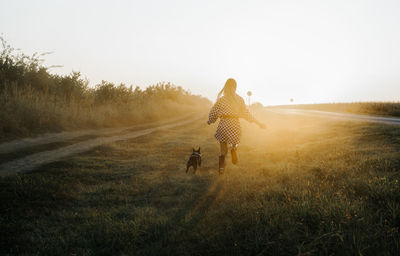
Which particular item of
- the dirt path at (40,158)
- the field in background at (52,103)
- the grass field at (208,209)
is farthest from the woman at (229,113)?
the field in background at (52,103)

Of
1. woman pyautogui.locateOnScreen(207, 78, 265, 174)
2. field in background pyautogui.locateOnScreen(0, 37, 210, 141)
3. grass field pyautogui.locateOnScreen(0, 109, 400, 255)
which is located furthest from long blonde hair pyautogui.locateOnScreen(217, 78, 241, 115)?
field in background pyautogui.locateOnScreen(0, 37, 210, 141)

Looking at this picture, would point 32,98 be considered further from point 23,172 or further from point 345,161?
point 345,161

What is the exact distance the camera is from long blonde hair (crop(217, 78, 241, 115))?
5.97 metres

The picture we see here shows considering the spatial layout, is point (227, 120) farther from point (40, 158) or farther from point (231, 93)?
point (40, 158)

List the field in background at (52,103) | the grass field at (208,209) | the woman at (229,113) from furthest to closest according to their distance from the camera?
the field in background at (52,103), the woman at (229,113), the grass field at (208,209)

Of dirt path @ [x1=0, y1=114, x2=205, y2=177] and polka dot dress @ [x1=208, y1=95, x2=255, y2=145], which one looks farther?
polka dot dress @ [x1=208, y1=95, x2=255, y2=145]

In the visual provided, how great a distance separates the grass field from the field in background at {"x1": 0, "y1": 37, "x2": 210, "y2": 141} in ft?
19.1

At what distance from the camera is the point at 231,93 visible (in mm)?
6039

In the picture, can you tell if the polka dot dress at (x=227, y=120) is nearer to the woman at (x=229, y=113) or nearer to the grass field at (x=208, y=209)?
the woman at (x=229, y=113)

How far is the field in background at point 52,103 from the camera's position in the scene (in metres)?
10.4

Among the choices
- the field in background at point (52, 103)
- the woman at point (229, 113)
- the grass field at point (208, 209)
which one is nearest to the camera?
the grass field at point (208, 209)

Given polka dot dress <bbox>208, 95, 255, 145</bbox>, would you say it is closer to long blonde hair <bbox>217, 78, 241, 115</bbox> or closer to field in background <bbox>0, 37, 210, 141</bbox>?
long blonde hair <bbox>217, 78, 241, 115</bbox>

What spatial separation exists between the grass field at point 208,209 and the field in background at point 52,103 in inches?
230

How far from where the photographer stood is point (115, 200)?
4.61 m
